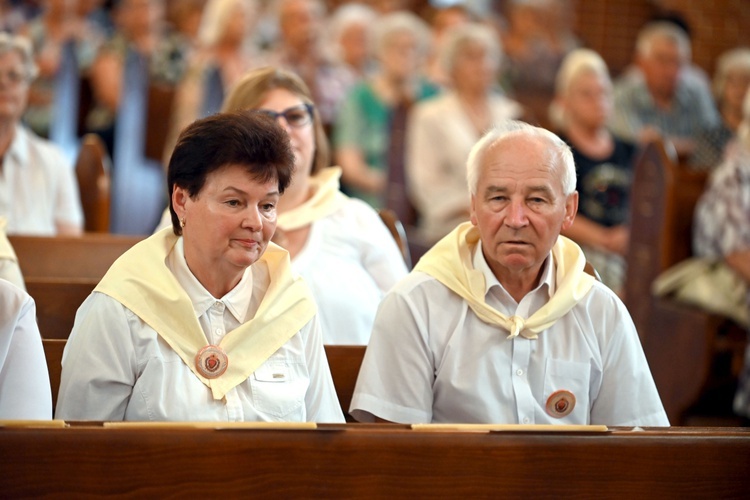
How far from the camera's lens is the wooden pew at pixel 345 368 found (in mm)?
2791

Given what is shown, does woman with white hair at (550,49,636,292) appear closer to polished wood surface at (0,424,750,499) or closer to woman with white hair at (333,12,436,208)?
woman with white hair at (333,12,436,208)

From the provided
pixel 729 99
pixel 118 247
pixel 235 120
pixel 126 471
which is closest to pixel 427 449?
pixel 126 471

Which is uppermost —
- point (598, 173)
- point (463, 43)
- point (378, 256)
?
point (463, 43)

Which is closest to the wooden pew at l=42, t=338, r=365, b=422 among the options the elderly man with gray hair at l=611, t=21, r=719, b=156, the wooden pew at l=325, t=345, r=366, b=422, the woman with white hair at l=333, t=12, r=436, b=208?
the wooden pew at l=325, t=345, r=366, b=422

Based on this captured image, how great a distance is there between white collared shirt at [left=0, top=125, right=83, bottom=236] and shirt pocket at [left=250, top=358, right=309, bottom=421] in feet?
7.16

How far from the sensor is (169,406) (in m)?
2.27

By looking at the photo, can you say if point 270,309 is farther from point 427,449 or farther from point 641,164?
point 641,164

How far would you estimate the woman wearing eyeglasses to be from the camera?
10.6 ft

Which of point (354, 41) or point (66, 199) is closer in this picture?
point (66, 199)

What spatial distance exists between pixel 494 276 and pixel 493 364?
0.21 m

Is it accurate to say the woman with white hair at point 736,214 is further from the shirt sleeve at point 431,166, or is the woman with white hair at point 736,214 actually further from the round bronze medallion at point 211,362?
the round bronze medallion at point 211,362

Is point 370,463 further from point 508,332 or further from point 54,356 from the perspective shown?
point 54,356

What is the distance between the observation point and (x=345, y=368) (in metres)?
2.80

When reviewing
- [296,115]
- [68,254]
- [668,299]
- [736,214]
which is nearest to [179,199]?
[296,115]
